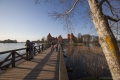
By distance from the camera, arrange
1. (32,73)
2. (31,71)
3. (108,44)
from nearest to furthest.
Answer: (108,44) < (32,73) < (31,71)

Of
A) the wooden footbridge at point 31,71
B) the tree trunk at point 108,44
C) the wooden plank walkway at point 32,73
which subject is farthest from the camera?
the wooden plank walkway at point 32,73

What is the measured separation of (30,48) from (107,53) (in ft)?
30.0

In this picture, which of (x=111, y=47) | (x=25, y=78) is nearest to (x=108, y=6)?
(x=111, y=47)

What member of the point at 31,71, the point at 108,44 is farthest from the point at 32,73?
the point at 108,44

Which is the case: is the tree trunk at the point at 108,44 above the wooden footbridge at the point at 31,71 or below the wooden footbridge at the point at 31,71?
above

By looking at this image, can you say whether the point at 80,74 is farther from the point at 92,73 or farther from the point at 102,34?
the point at 102,34

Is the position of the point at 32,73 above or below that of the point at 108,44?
below

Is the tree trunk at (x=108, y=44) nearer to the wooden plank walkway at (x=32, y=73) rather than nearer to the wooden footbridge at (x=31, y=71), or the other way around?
the wooden footbridge at (x=31, y=71)

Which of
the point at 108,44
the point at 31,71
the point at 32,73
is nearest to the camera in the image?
the point at 108,44

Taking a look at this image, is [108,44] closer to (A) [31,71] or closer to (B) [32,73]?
(B) [32,73]

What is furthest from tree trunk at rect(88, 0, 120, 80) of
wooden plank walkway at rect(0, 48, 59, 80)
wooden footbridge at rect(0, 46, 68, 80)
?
wooden plank walkway at rect(0, 48, 59, 80)

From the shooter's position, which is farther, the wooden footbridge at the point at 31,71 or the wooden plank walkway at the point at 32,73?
the wooden plank walkway at the point at 32,73

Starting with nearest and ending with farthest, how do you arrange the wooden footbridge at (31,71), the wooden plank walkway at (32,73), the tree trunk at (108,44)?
the tree trunk at (108,44) → the wooden footbridge at (31,71) → the wooden plank walkway at (32,73)

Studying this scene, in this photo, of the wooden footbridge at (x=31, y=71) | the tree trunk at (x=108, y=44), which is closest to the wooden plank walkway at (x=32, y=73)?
the wooden footbridge at (x=31, y=71)
